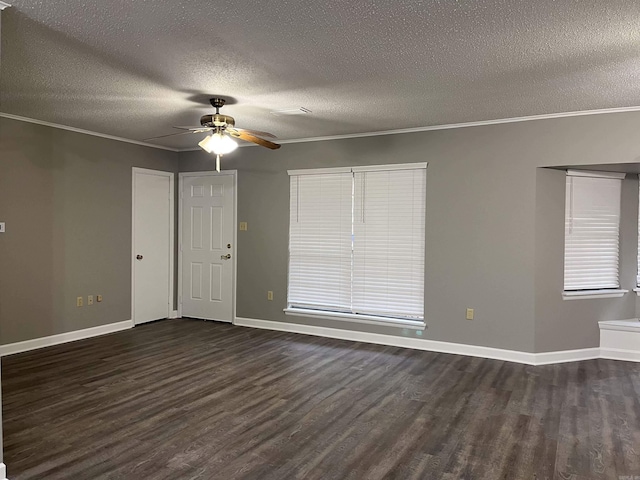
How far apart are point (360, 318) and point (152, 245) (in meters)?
3.07

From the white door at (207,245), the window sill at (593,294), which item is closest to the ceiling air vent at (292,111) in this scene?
the white door at (207,245)

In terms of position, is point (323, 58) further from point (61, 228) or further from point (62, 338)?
point (62, 338)

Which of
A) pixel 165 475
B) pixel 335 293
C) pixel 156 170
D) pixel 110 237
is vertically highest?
pixel 156 170

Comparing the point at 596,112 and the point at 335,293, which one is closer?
the point at 596,112

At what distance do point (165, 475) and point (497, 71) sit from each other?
3.33 meters

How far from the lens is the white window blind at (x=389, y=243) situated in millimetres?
5133

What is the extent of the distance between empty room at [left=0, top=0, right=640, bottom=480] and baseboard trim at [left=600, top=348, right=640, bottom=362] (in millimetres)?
38

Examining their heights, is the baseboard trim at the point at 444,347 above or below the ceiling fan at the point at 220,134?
below

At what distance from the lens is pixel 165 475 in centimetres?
248

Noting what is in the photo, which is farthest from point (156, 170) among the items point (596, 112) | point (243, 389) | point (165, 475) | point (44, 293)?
point (596, 112)

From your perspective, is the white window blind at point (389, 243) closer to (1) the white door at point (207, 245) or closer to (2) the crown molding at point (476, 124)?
(2) the crown molding at point (476, 124)

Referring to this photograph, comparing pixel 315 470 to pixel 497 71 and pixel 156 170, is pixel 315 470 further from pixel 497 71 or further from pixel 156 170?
pixel 156 170

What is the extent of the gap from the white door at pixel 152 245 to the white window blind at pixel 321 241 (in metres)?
1.94

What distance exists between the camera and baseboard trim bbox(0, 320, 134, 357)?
4.69 m
